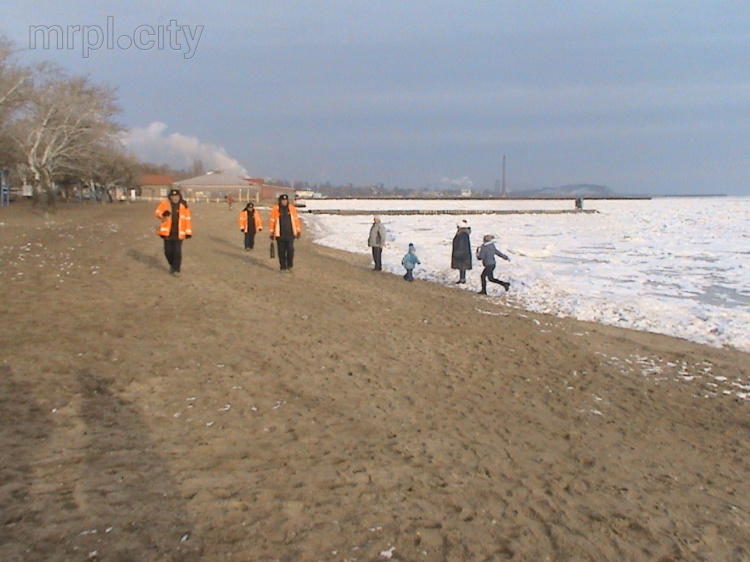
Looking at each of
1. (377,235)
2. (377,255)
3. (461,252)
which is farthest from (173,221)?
(461,252)

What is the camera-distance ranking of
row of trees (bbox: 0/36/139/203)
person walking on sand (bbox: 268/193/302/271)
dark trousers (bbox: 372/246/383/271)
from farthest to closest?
row of trees (bbox: 0/36/139/203)
dark trousers (bbox: 372/246/383/271)
person walking on sand (bbox: 268/193/302/271)

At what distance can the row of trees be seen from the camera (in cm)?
3168

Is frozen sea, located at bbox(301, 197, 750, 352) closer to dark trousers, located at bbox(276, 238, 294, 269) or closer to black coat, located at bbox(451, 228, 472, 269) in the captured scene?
black coat, located at bbox(451, 228, 472, 269)

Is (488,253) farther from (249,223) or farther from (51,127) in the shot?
(51,127)

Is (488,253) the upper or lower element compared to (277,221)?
lower

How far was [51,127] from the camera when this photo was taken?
36094 mm

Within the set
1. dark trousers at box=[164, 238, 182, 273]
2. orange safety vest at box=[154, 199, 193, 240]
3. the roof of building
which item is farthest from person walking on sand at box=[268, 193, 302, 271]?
the roof of building

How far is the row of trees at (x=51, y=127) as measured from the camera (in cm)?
3168

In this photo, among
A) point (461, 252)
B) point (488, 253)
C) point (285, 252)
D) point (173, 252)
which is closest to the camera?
point (173, 252)

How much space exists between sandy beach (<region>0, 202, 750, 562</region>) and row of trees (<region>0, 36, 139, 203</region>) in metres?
26.8

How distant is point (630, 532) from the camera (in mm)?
3881

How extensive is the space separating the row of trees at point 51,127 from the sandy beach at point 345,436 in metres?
26.8

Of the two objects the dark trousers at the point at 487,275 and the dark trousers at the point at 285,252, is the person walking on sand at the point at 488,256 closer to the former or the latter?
the dark trousers at the point at 487,275

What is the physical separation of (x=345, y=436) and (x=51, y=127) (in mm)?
37603
